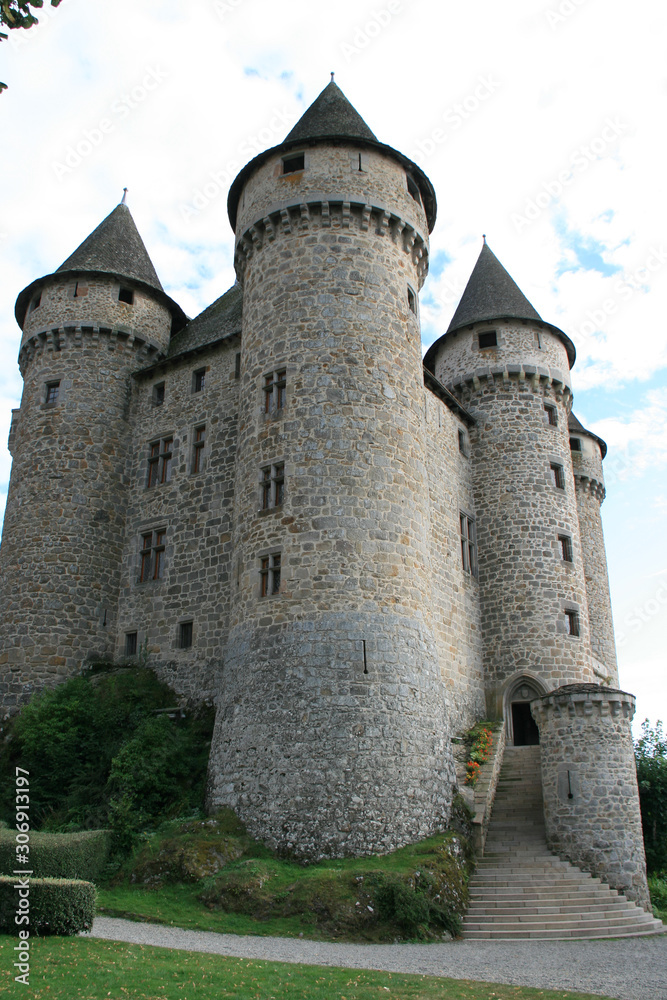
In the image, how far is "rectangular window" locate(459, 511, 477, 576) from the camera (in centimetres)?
2455

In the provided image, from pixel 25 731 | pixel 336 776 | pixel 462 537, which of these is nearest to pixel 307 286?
pixel 462 537

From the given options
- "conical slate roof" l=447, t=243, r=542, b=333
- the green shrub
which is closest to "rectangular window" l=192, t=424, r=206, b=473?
the green shrub

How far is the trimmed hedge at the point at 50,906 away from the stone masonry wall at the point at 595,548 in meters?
23.7

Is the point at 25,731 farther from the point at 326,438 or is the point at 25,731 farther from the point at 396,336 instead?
the point at 396,336

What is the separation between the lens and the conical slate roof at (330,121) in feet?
68.2

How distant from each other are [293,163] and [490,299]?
33.3 ft

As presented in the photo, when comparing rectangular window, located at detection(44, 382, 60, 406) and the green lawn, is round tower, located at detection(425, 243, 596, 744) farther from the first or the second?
the green lawn

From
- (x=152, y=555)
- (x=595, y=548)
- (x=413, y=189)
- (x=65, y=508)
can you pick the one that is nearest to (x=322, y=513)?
(x=152, y=555)

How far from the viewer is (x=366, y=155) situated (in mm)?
20391

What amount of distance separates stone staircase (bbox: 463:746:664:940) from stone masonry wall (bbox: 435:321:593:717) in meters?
5.91

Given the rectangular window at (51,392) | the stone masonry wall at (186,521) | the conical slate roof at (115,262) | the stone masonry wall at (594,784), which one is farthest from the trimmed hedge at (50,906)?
the conical slate roof at (115,262)

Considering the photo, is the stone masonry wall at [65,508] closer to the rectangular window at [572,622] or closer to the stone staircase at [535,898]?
the stone staircase at [535,898]

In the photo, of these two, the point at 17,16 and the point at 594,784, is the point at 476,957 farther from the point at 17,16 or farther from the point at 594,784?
the point at 17,16

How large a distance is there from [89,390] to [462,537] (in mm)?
12388
